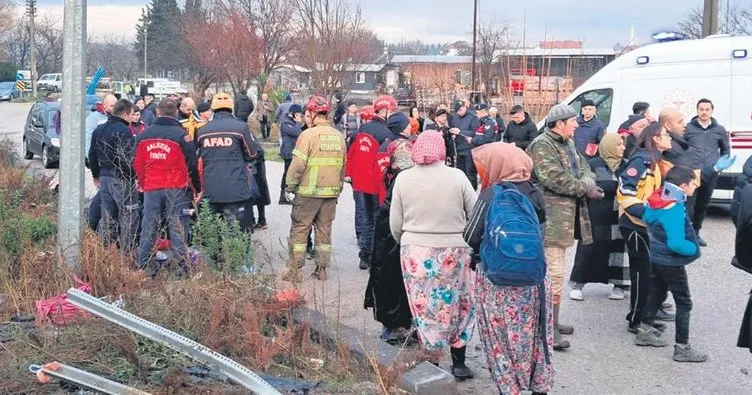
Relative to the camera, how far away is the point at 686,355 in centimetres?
621

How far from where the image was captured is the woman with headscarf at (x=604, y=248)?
7.62 meters

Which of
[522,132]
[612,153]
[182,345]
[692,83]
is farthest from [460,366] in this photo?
[522,132]

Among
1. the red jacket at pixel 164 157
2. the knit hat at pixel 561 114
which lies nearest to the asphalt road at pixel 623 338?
the red jacket at pixel 164 157

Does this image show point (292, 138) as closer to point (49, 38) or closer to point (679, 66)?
point (679, 66)

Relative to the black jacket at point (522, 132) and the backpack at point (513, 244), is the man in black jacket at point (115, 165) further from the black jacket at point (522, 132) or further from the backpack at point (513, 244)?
the black jacket at point (522, 132)

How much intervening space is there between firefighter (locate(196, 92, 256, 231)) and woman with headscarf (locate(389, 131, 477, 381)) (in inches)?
122

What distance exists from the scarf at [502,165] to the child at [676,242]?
1.41m

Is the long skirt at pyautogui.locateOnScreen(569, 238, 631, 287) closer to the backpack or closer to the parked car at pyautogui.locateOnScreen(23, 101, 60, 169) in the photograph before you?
the backpack

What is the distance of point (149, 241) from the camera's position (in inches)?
311

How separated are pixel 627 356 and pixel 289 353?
268 cm

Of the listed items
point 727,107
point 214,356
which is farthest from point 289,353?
point 727,107

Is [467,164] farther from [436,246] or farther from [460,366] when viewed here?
[436,246]

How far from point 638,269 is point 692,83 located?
22.0 ft

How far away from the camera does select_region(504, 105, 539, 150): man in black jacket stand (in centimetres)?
1407
